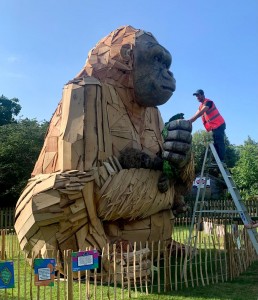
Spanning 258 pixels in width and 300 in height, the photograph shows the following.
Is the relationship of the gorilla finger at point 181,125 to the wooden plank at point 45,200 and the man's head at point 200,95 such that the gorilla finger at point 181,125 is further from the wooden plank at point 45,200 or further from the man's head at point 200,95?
the wooden plank at point 45,200

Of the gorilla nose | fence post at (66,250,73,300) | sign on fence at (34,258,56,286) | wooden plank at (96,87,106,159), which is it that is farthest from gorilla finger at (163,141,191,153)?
sign on fence at (34,258,56,286)

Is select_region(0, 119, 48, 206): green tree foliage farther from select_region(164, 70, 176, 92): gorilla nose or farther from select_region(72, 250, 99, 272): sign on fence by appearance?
select_region(72, 250, 99, 272): sign on fence

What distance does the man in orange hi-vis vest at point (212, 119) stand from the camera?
336 inches

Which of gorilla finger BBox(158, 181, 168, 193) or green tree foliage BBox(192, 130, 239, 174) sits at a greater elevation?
green tree foliage BBox(192, 130, 239, 174)

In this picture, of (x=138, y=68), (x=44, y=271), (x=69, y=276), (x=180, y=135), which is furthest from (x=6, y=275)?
(x=138, y=68)

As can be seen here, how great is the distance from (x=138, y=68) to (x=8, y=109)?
32.7 metres

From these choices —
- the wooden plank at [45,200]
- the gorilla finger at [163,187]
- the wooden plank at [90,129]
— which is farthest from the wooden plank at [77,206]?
the gorilla finger at [163,187]

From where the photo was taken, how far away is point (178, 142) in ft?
24.5

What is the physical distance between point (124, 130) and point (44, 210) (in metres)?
2.32

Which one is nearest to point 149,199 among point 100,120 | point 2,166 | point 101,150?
point 101,150

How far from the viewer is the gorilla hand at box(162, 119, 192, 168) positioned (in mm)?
7438

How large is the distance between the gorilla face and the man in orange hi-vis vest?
2.35 feet

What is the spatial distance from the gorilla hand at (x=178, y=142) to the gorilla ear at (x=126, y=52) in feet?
5.72

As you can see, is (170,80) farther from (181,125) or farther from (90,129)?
(90,129)
